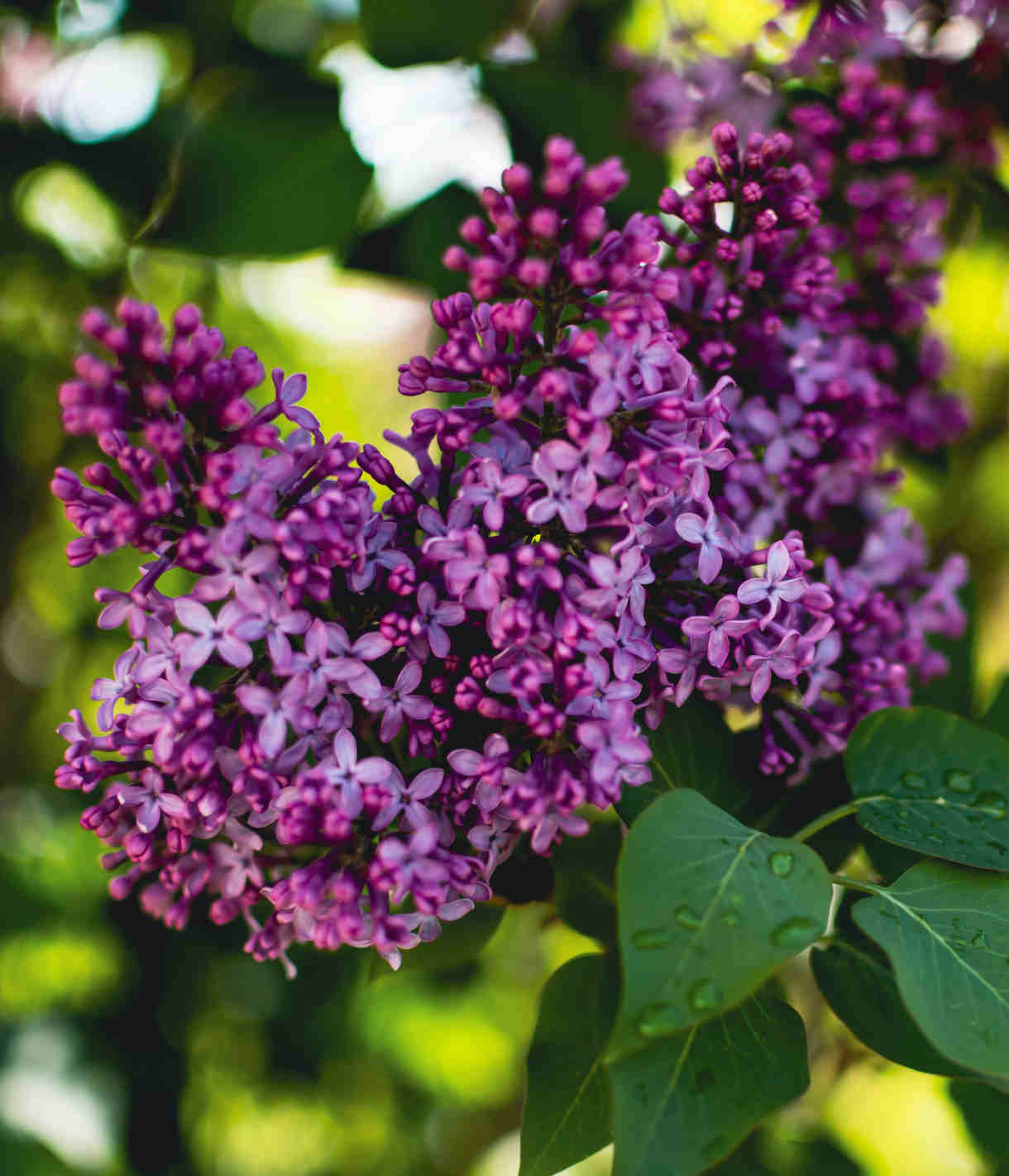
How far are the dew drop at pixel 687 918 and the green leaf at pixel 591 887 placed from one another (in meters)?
0.35

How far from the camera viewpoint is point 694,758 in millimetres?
867

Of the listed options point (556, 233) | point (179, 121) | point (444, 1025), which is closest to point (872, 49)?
point (556, 233)

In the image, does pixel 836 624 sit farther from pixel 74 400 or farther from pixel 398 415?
pixel 398 415

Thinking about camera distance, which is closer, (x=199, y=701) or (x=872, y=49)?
(x=199, y=701)

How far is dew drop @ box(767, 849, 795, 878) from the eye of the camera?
0.68 metres

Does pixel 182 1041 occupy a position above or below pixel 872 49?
below

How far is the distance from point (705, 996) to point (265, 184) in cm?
98

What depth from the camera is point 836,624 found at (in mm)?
919

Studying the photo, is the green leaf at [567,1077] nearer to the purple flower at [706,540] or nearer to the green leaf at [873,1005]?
the green leaf at [873,1005]

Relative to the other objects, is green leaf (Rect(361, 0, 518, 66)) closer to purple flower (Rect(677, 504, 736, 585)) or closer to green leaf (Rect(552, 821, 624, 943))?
purple flower (Rect(677, 504, 736, 585))

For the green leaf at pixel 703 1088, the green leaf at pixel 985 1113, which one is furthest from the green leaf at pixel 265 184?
the green leaf at pixel 985 1113

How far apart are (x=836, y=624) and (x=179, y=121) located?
3.31ft

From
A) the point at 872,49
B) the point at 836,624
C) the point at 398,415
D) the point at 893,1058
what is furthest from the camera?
the point at 398,415

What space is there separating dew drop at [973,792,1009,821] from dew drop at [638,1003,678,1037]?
1.26 ft
